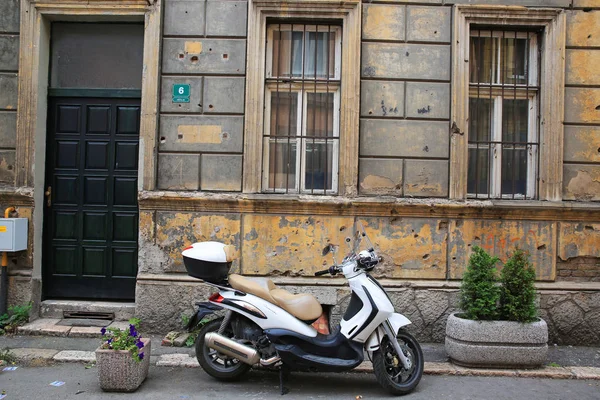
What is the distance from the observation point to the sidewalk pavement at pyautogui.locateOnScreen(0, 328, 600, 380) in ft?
18.3

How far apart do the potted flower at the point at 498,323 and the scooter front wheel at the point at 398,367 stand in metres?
0.78

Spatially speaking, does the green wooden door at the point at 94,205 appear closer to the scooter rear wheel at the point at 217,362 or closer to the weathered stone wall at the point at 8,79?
the weathered stone wall at the point at 8,79

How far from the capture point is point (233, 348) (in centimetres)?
498

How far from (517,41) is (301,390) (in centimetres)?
516

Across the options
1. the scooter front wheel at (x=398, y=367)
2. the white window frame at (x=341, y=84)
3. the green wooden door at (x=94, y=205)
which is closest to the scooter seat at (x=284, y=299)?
the scooter front wheel at (x=398, y=367)

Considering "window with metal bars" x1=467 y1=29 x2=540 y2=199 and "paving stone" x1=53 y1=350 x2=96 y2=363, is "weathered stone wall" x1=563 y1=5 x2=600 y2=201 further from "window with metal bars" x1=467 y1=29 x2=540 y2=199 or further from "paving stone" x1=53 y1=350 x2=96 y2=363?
"paving stone" x1=53 y1=350 x2=96 y2=363

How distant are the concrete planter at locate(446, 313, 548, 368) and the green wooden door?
4212mm

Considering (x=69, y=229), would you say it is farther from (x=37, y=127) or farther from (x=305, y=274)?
(x=305, y=274)

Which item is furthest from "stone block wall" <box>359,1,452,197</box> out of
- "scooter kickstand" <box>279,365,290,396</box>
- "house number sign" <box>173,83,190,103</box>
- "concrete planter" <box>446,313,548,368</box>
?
"scooter kickstand" <box>279,365,290,396</box>

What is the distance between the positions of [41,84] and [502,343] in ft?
20.5

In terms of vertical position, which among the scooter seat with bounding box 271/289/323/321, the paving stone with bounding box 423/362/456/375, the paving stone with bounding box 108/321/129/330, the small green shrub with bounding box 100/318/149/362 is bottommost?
the paving stone with bounding box 423/362/456/375

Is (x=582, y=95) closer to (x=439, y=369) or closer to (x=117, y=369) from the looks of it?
(x=439, y=369)

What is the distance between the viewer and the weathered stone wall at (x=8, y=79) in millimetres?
6953

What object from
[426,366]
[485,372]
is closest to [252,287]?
[426,366]
